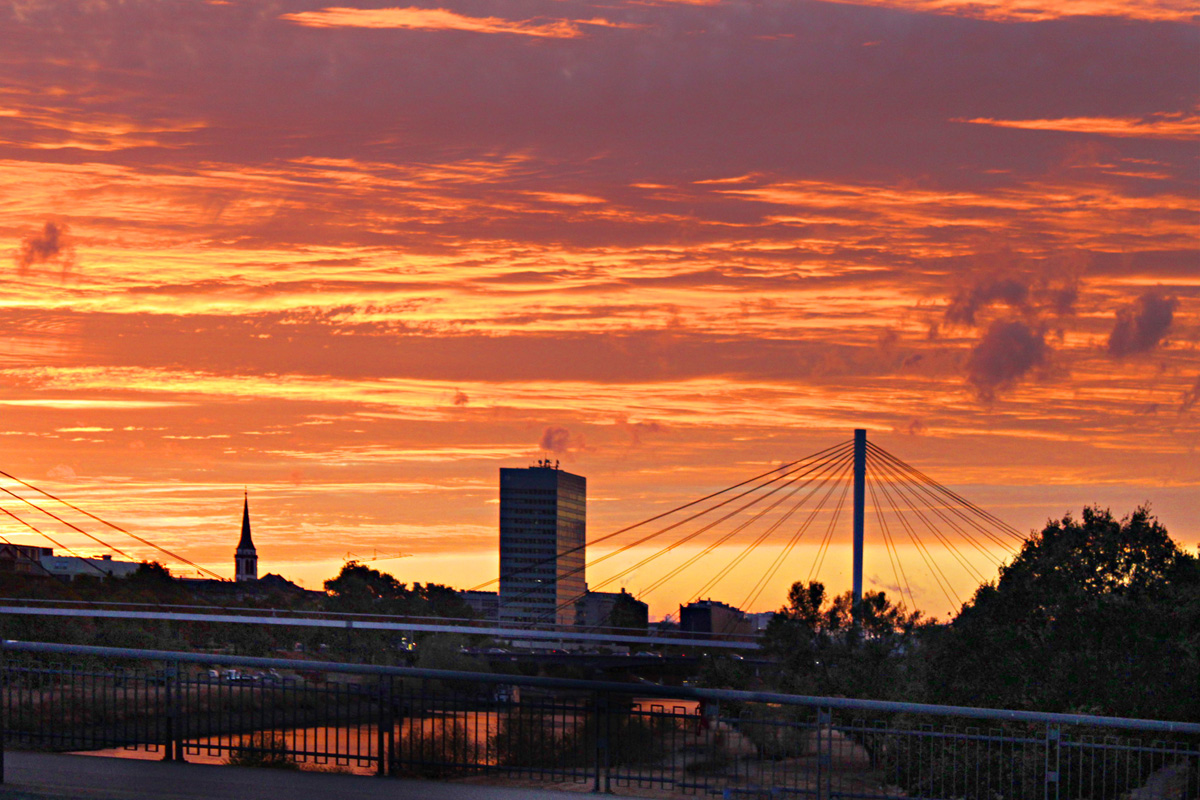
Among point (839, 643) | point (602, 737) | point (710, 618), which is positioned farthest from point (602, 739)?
point (710, 618)

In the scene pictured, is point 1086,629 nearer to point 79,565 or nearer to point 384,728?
point 384,728

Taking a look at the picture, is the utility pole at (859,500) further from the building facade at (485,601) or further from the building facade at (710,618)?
the building facade at (485,601)

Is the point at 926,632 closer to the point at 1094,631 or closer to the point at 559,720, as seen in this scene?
the point at 1094,631

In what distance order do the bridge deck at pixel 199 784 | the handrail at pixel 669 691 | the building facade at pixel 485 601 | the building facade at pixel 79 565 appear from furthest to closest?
1. the building facade at pixel 79 565
2. the building facade at pixel 485 601
3. the bridge deck at pixel 199 784
4. the handrail at pixel 669 691

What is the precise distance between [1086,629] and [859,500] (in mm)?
35566

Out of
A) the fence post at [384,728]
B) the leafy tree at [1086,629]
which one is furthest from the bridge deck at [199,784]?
the leafy tree at [1086,629]

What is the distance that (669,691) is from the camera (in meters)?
12.5

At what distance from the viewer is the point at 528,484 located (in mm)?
166125

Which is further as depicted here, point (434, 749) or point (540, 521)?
point (540, 521)

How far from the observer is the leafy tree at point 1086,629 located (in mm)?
25000

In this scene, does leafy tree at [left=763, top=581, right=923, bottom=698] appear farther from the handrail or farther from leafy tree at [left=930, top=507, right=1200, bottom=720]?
the handrail

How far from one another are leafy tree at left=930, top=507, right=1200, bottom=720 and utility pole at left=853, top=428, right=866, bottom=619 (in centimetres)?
2135

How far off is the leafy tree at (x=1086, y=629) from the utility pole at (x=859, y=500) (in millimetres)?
21353

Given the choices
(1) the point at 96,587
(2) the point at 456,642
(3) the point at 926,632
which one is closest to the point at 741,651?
(2) the point at 456,642
